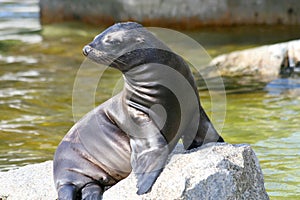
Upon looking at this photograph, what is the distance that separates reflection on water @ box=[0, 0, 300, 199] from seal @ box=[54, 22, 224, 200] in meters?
1.43

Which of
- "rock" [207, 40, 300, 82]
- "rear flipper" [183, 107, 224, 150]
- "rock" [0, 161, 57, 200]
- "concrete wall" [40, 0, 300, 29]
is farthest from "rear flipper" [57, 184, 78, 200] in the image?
"concrete wall" [40, 0, 300, 29]

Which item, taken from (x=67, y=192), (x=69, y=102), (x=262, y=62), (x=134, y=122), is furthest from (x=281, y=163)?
(x=262, y=62)

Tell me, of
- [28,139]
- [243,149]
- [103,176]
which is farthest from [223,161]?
[28,139]

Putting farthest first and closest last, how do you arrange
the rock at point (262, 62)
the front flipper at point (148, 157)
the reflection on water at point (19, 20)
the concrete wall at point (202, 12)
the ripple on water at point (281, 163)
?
the reflection on water at point (19, 20)
the concrete wall at point (202, 12)
the rock at point (262, 62)
the ripple on water at point (281, 163)
the front flipper at point (148, 157)

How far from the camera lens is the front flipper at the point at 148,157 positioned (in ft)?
13.1

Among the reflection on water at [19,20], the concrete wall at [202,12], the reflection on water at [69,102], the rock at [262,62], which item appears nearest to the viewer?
the reflection on water at [69,102]

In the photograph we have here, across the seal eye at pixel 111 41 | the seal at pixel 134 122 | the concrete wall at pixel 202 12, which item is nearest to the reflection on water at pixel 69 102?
the concrete wall at pixel 202 12

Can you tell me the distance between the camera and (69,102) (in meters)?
8.97

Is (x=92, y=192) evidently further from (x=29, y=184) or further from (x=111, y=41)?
(x=111, y=41)

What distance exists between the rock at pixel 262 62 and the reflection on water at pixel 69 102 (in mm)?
382

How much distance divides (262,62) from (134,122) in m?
6.12

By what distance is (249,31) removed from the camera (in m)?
13.3

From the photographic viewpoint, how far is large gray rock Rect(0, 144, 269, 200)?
3.86 metres

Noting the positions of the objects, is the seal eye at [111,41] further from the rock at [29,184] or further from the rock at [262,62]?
the rock at [262,62]
